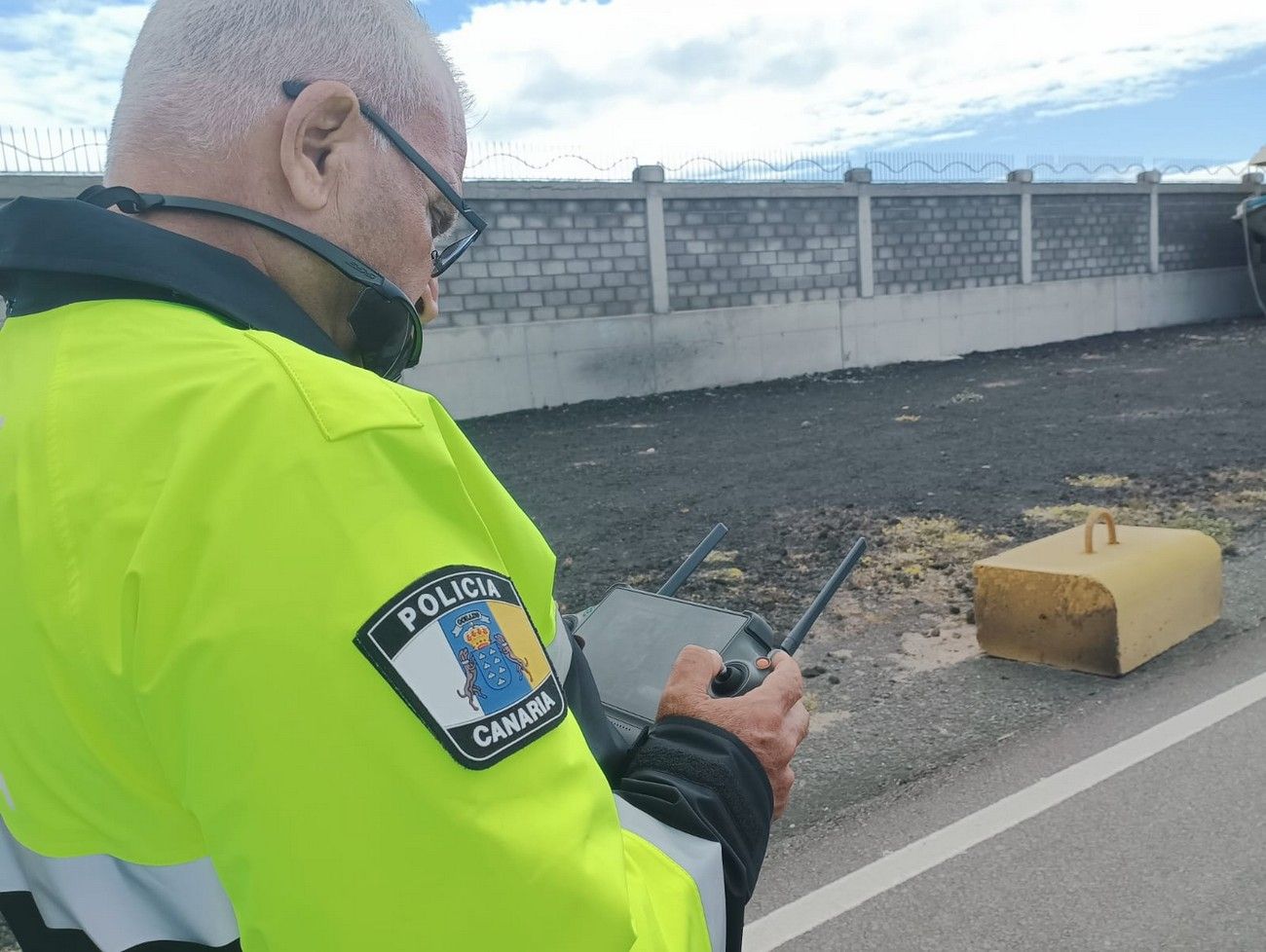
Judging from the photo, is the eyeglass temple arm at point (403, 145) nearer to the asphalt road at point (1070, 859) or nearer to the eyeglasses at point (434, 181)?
the eyeglasses at point (434, 181)

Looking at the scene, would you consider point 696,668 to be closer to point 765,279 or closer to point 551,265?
point 551,265

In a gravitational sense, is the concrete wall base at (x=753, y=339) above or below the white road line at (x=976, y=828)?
above

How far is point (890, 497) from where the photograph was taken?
303 inches

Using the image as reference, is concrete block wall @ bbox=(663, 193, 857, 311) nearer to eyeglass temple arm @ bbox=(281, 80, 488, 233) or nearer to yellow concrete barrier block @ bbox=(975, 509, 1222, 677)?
yellow concrete barrier block @ bbox=(975, 509, 1222, 677)

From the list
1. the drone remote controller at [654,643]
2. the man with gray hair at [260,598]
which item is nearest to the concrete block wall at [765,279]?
the drone remote controller at [654,643]

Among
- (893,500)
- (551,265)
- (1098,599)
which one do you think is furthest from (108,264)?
(551,265)

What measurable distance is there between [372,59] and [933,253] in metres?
18.8

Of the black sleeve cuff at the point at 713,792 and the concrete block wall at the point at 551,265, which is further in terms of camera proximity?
the concrete block wall at the point at 551,265

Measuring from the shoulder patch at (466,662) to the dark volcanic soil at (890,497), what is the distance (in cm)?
257

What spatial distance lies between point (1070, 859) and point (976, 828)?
0.27m

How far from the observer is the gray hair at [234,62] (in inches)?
43.8

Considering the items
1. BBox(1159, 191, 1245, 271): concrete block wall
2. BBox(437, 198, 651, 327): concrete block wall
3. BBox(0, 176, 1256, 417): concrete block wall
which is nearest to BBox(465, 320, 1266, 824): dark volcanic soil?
BBox(0, 176, 1256, 417): concrete block wall

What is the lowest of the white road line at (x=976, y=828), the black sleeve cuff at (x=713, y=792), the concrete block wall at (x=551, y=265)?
the white road line at (x=976, y=828)

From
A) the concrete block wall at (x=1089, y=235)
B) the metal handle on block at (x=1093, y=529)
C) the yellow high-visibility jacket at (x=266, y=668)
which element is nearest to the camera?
the yellow high-visibility jacket at (x=266, y=668)
